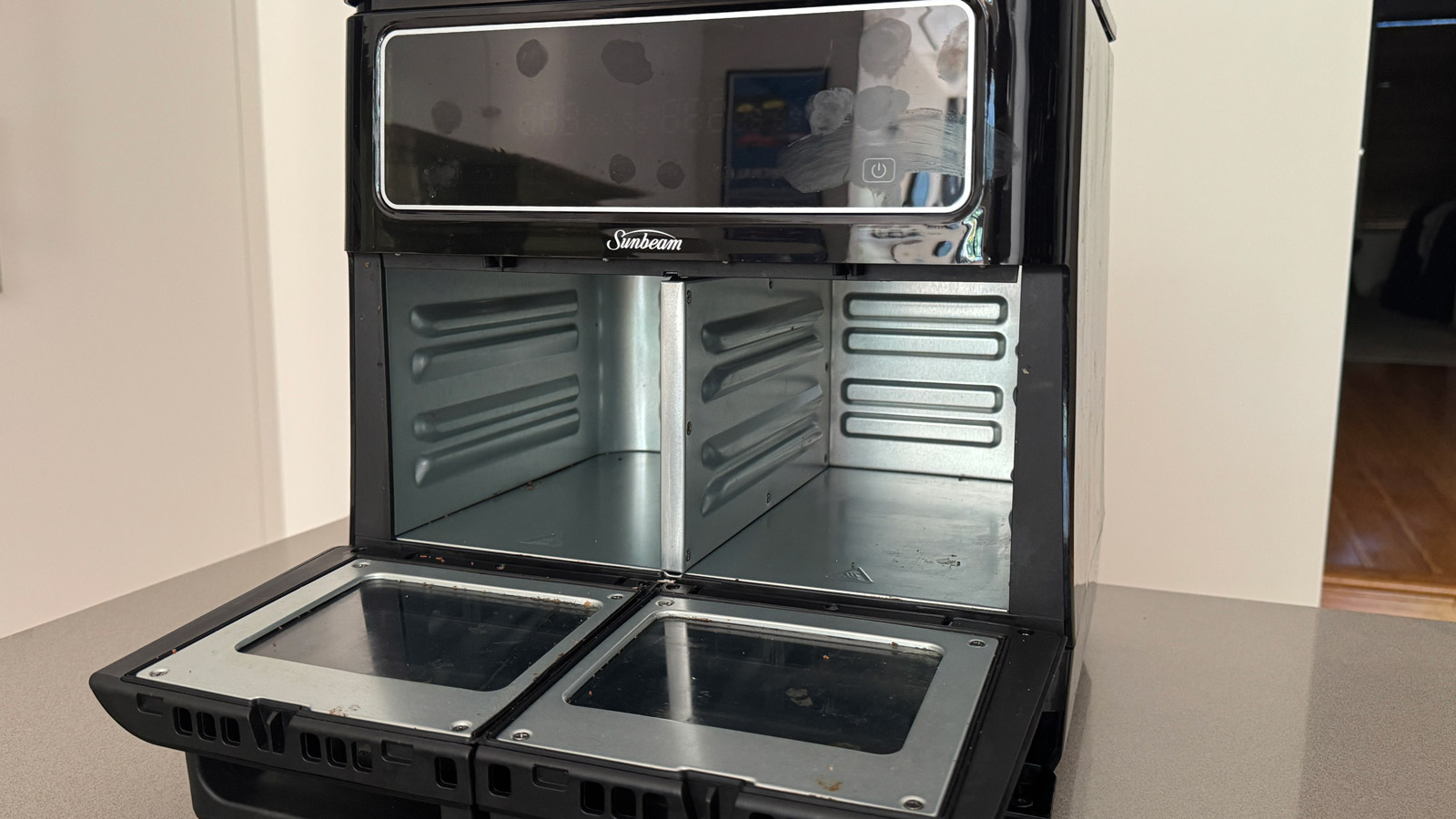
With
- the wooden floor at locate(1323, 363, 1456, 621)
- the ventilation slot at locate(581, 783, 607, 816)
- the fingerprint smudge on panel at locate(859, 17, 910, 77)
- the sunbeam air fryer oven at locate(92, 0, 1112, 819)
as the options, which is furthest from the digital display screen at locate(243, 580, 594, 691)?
the wooden floor at locate(1323, 363, 1456, 621)

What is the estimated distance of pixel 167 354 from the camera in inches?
77.2

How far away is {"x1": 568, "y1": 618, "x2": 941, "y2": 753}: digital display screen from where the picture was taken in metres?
0.60

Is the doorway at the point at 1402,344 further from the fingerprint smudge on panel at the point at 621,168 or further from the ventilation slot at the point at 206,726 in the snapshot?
the ventilation slot at the point at 206,726

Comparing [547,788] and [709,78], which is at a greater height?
[709,78]

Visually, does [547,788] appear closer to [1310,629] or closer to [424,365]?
[424,365]

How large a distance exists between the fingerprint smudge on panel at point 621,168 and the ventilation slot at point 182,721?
1.40ft

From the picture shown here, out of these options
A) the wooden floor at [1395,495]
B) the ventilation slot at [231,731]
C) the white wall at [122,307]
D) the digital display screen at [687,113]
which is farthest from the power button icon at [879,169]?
the white wall at [122,307]

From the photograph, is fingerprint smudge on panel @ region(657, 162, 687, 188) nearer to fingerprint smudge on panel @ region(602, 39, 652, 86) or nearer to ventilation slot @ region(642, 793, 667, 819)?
fingerprint smudge on panel @ region(602, 39, 652, 86)

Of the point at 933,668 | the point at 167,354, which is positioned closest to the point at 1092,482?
the point at 933,668

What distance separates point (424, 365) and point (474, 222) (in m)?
0.17

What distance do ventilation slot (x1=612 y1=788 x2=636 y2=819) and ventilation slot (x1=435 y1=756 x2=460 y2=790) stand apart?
9 centimetres

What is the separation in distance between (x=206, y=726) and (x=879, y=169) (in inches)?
20.3

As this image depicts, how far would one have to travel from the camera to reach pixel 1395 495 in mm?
1906

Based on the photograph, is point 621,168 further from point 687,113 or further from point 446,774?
point 446,774
